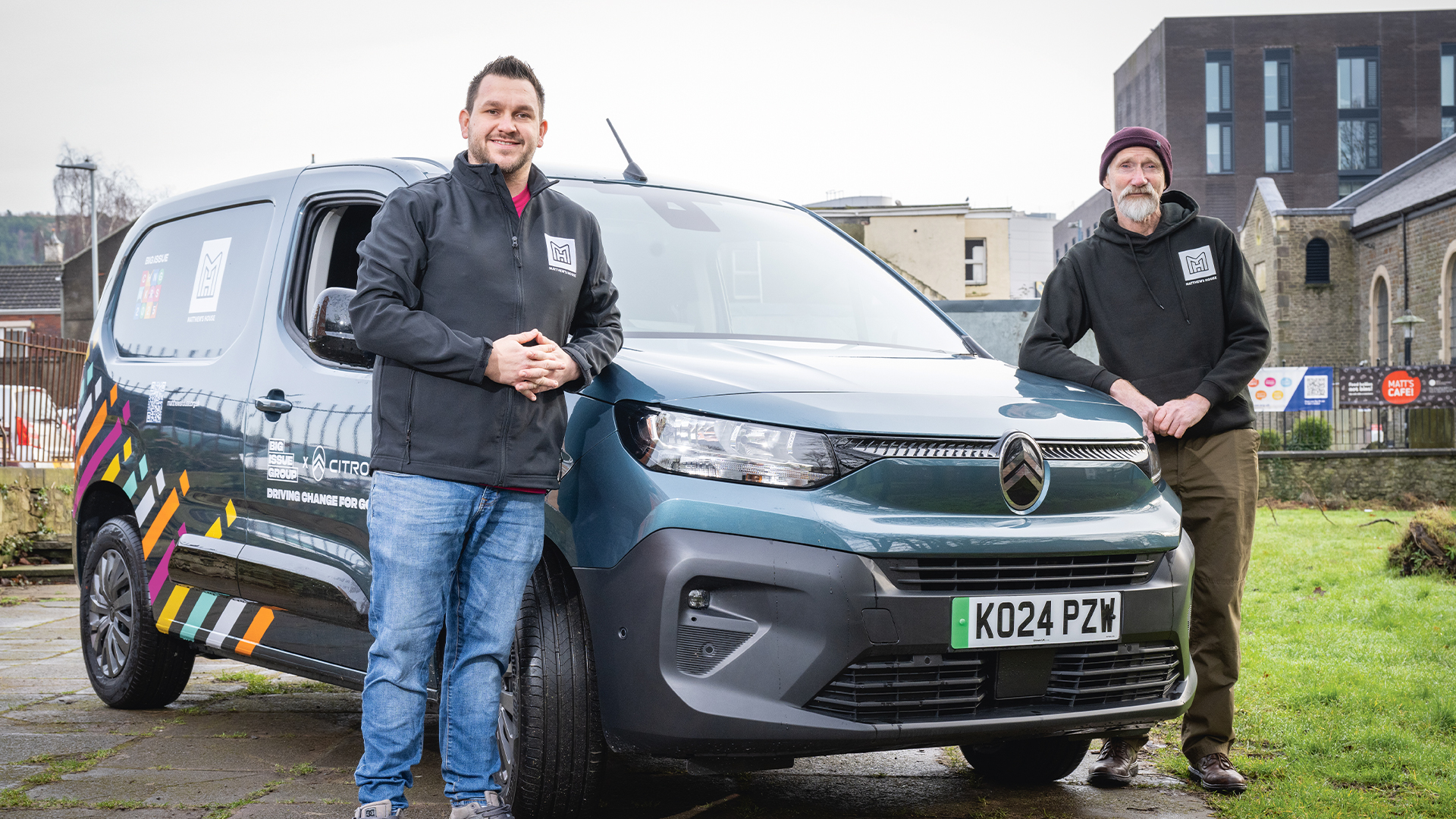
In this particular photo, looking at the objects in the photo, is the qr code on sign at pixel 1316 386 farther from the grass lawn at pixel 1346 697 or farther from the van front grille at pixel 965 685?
the van front grille at pixel 965 685

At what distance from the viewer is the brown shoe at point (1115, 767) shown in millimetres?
4109

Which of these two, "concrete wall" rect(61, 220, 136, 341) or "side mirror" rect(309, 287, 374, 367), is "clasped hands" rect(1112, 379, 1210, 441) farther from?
"concrete wall" rect(61, 220, 136, 341)

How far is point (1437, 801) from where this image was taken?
3.80 metres

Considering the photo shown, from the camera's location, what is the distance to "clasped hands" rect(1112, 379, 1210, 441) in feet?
13.2

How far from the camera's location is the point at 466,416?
295 cm

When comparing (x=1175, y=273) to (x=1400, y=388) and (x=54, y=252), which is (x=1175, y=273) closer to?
(x=1400, y=388)

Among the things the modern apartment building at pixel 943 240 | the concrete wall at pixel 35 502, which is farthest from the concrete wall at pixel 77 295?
the concrete wall at pixel 35 502

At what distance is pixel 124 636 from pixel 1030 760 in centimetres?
357

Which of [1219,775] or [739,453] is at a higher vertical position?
[739,453]

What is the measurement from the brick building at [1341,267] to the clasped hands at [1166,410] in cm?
4447

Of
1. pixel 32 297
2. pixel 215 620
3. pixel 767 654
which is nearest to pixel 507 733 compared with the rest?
pixel 767 654

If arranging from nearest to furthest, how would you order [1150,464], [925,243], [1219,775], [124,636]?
[1150,464], [1219,775], [124,636], [925,243]

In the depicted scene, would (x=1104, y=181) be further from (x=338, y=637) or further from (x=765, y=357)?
(x=338, y=637)

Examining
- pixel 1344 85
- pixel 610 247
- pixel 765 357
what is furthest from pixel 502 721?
pixel 1344 85
